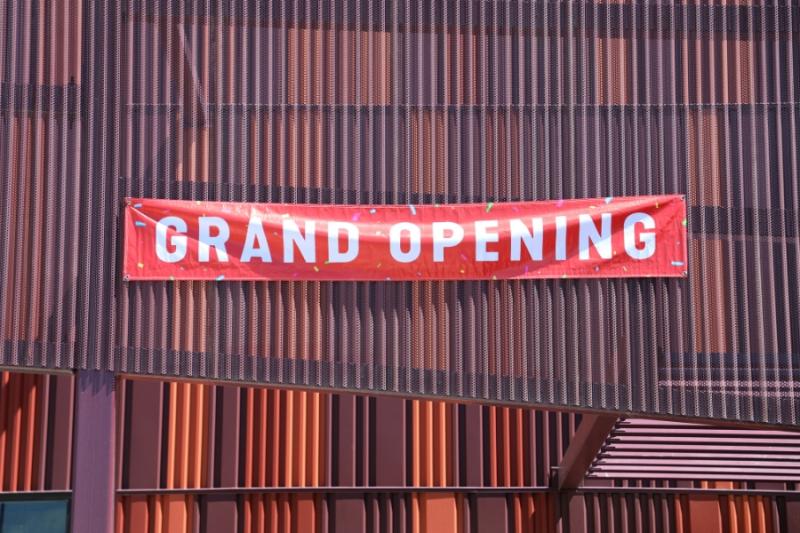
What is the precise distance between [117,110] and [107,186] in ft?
2.99

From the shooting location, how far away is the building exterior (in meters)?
12.1

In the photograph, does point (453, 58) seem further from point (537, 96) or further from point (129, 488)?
point (129, 488)

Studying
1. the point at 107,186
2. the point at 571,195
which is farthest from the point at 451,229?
the point at 107,186

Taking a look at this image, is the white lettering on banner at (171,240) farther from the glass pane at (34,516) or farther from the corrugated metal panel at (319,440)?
the glass pane at (34,516)

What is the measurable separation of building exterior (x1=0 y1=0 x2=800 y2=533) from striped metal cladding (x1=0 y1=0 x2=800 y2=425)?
3 centimetres

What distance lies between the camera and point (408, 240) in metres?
12.4

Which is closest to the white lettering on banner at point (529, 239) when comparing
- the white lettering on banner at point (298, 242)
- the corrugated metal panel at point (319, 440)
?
the white lettering on banner at point (298, 242)

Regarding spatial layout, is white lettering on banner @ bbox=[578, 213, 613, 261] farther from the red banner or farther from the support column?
the support column

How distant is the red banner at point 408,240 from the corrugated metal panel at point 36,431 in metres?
6.89

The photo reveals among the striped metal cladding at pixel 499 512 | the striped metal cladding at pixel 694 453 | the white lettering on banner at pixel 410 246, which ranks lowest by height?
the striped metal cladding at pixel 499 512

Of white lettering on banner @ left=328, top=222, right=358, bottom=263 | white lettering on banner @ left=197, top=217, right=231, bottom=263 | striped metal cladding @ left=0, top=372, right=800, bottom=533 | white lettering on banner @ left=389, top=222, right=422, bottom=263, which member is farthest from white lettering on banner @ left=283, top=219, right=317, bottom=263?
striped metal cladding @ left=0, top=372, right=800, bottom=533

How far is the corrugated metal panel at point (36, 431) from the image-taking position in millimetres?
18062

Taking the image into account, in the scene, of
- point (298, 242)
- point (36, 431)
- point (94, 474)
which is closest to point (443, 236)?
point (298, 242)

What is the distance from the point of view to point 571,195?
1248 cm
